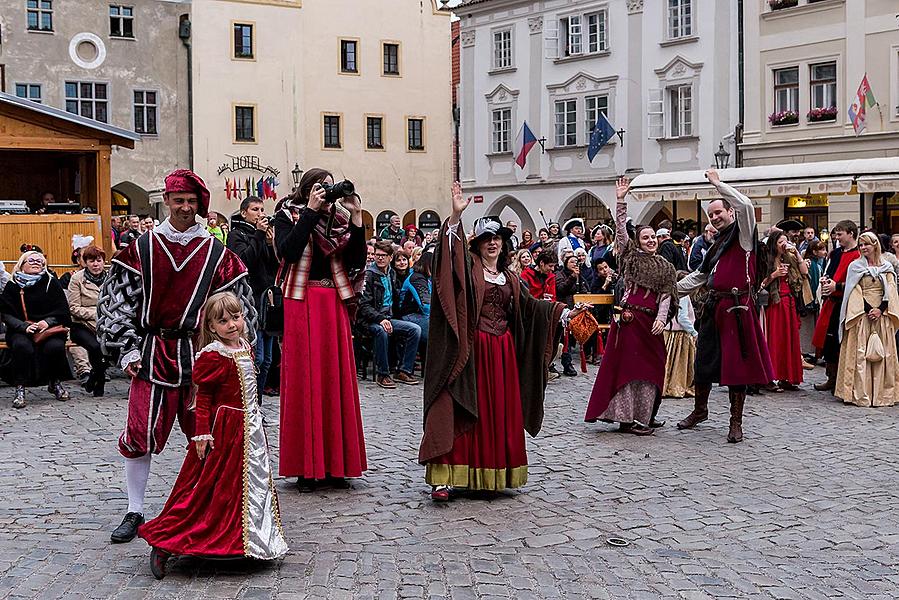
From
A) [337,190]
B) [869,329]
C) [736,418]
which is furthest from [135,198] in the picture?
[337,190]

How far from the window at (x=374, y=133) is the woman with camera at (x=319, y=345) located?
3564cm

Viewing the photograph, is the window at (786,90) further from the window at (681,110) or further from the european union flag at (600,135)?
the european union flag at (600,135)

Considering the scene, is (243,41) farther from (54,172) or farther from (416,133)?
(54,172)

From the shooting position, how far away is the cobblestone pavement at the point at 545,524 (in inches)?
230

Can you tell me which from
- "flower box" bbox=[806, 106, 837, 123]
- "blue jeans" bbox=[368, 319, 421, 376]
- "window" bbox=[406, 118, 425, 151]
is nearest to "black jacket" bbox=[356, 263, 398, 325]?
"blue jeans" bbox=[368, 319, 421, 376]

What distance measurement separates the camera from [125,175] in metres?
39.1

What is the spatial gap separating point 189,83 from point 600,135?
1454 centimetres

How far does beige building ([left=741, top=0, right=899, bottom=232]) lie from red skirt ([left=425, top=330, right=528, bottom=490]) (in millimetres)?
20468

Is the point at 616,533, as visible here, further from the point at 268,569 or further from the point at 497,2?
the point at 497,2

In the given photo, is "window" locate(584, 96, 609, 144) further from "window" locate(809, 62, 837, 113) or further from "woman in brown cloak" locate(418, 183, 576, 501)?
"woman in brown cloak" locate(418, 183, 576, 501)

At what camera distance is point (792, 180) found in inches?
867

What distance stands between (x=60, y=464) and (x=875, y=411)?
24.9ft

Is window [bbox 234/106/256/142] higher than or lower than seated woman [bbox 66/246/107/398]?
higher

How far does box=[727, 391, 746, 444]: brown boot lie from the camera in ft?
32.3
